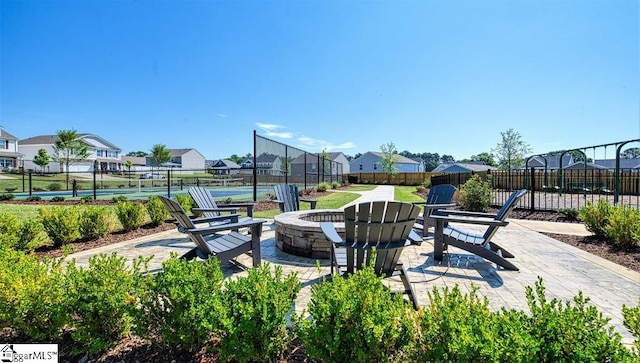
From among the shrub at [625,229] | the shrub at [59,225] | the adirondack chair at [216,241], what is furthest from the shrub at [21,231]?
the shrub at [625,229]

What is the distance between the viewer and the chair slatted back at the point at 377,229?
276 centimetres

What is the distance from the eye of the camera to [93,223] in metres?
5.84

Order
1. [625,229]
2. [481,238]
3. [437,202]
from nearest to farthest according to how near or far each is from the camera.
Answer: [481,238], [625,229], [437,202]

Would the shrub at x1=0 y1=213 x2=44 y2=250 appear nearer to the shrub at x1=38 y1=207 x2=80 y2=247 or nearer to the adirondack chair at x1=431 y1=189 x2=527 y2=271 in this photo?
the shrub at x1=38 y1=207 x2=80 y2=247

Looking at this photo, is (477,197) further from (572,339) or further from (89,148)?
(89,148)

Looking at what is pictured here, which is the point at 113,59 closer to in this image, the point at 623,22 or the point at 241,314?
the point at 241,314

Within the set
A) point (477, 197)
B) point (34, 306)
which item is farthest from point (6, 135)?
point (477, 197)

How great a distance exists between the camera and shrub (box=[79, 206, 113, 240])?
5.79 metres

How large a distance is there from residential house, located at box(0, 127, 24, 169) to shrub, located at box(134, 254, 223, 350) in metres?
Result: 48.9

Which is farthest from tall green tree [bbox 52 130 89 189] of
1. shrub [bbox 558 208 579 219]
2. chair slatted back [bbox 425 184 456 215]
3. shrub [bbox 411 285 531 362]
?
shrub [bbox 558 208 579 219]

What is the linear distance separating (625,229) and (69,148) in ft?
143

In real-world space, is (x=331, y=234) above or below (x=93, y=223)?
above

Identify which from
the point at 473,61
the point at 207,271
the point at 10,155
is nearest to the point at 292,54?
the point at 473,61

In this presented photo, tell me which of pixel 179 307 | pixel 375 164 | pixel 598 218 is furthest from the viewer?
pixel 375 164
